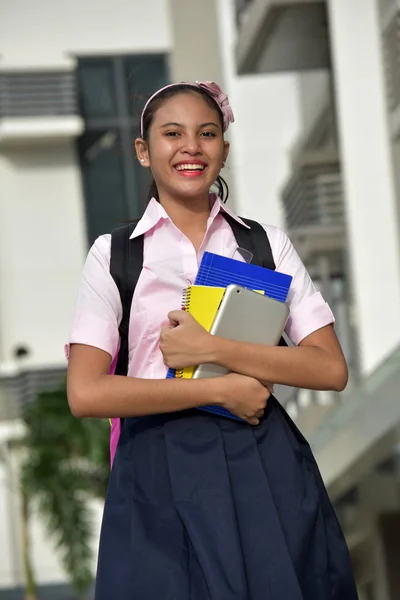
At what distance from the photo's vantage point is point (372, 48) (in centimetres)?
873

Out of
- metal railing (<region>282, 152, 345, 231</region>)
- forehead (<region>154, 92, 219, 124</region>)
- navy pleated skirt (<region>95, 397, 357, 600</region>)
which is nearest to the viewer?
navy pleated skirt (<region>95, 397, 357, 600</region>)

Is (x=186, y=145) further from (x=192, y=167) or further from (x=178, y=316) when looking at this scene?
(x=178, y=316)

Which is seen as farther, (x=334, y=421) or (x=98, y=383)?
(x=334, y=421)

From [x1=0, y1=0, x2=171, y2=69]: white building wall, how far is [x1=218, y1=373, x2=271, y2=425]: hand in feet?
70.5

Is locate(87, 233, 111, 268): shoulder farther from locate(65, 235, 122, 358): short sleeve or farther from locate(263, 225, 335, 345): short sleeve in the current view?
locate(263, 225, 335, 345): short sleeve

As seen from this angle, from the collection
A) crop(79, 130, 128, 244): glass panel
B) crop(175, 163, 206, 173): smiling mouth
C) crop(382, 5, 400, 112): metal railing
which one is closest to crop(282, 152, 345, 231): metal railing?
crop(382, 5, 400, 112): metal railing

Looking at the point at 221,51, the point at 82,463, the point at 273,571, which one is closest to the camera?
the point at 273,571

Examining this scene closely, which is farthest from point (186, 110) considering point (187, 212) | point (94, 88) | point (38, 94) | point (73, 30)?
point (73, 30)

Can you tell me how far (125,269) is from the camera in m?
2.38

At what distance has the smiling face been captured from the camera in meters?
2.42

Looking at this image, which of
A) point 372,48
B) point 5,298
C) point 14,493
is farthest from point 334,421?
point 5,298

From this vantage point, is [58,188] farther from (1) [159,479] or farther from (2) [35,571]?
(1) [159,479]

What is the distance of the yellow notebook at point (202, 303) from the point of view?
2285 millimetres

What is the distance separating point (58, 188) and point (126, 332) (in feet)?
69.2
